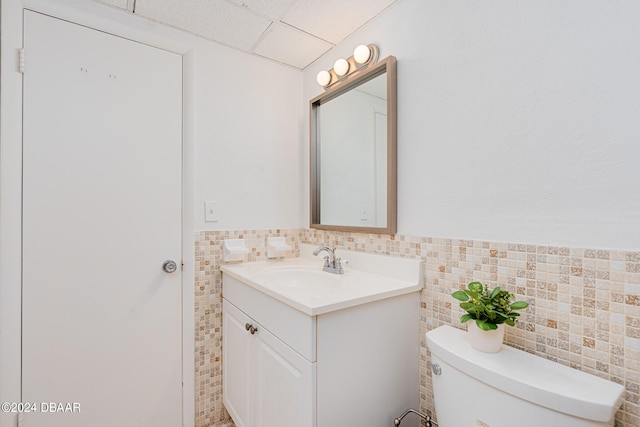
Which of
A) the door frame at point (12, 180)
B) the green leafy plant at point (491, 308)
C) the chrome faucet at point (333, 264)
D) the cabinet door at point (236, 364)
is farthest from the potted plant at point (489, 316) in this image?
the door frame at point (12, 180)

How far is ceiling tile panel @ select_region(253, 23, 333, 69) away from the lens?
1.56 metres

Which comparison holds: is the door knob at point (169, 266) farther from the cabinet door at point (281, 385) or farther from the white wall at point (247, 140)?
the cabinet door at point (281, 385)

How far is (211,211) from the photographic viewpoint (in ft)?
5.29

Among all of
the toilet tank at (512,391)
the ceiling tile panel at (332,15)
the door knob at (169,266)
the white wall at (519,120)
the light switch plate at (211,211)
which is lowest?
the toilet tank at (512,391)

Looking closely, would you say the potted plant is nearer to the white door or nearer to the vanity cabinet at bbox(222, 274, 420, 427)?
the vanity cabinet at bbox(222, 274, 420, 427)

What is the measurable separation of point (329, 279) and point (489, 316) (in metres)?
0.74

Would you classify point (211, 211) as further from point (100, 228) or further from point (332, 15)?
point (332, 15)

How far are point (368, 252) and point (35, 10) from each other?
71.0 inches

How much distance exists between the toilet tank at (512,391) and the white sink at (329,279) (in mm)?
280

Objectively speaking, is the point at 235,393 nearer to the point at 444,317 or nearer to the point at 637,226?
the point at 444,317

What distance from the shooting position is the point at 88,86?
52.1 inches

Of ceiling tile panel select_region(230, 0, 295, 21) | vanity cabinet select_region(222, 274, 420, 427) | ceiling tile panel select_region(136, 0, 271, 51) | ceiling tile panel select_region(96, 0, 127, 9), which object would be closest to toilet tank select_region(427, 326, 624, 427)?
vanity cabinet select_region(222, 274, 420, 427)

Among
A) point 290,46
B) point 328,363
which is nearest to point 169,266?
point 328,363

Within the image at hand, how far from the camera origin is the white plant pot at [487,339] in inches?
33.6
